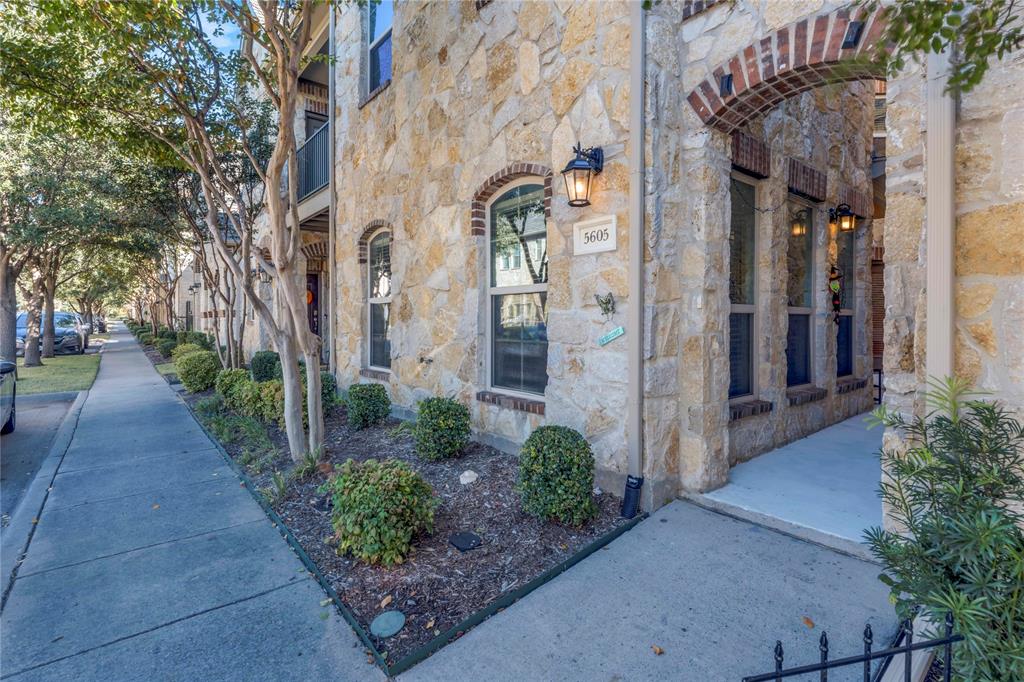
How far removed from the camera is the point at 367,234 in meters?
6.96

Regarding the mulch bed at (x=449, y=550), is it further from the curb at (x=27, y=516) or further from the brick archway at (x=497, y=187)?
the brick archway at (x=497, y=187)

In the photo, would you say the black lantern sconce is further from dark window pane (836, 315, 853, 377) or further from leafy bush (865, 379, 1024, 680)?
dark window pane (836, 315, 853, 377)

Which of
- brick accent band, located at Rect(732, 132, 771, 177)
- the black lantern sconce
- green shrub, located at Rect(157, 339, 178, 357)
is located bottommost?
green shrub, located at Rect(157, 339, 178, 357)

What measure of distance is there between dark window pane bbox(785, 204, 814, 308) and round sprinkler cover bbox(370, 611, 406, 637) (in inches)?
178

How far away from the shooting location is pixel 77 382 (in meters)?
10.9

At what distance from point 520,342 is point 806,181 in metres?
3.25

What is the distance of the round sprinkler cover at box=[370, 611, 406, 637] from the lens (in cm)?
235

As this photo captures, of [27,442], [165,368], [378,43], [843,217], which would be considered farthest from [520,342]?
[165,368]

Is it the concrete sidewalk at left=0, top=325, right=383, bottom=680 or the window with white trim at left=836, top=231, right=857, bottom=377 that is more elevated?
the window with white trim at left=836, top=231, right=857, bottom=377

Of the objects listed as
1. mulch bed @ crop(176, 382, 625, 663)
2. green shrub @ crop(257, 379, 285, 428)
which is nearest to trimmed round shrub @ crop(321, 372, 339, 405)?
green shrub @ crop(257, 379, 285, 428)

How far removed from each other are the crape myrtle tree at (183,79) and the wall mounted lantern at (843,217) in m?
5.47

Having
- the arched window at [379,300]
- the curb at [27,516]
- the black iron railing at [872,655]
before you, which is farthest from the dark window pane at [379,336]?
the black iron railing at [872,655]

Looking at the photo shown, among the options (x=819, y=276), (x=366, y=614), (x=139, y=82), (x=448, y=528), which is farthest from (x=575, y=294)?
(x=139, y=82)

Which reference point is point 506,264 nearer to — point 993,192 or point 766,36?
point 766,36
